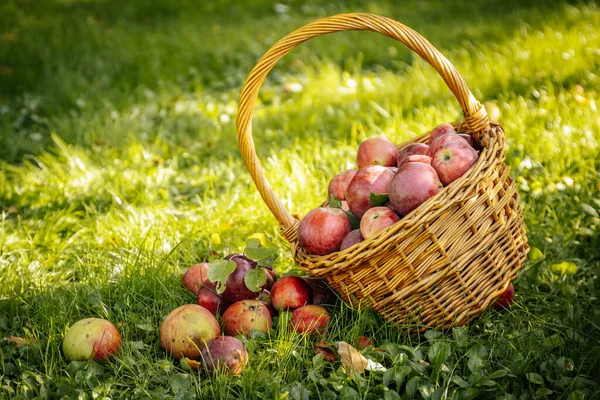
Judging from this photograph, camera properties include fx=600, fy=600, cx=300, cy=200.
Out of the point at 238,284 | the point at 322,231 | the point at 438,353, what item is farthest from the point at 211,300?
the point at 438,353

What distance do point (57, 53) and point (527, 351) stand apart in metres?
4.85

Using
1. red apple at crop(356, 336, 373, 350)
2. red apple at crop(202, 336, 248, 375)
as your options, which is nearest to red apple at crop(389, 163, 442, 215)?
red apple at crop(356, 336, 373, 350)

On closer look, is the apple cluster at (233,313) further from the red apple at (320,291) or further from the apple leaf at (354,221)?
the apple leaf at (354,221)

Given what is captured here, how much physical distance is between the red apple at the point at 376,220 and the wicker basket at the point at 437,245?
0.25 feet

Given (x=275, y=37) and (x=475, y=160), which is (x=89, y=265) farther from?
(x=275, y=37)

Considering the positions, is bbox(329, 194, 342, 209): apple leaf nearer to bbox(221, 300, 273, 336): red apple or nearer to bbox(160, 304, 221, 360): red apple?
bbox(221, 300, 273, 336): red apple

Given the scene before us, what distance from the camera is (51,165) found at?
388 centimetres

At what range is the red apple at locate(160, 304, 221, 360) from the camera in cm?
208

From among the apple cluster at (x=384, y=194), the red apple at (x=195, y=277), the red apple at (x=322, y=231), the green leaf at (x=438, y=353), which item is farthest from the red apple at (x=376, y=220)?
the red apple at (x=195, y=277)

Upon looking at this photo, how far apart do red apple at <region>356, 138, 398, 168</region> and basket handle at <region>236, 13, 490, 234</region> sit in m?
0.37

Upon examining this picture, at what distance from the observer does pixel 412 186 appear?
80.4 inches

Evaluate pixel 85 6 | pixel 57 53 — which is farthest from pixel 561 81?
pixel 85 6

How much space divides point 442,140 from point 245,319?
99cm

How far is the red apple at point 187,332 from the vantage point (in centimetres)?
208
